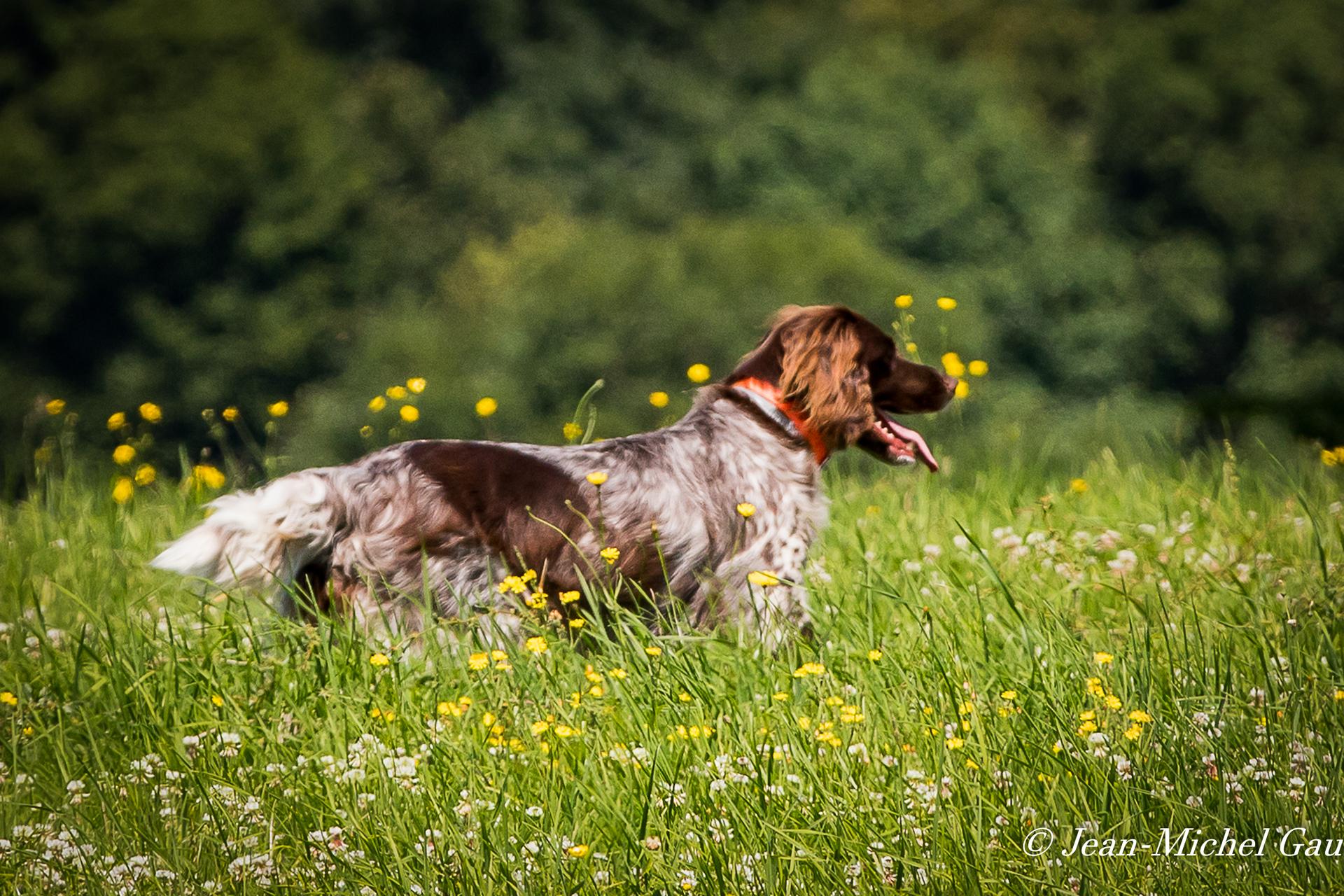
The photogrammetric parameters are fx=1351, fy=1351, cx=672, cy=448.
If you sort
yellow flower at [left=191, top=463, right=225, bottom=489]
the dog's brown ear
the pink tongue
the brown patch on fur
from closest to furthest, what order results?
the brown patch on fur, the dog's brown ear, the pink tongue, yellow flower at [left=191, top=463, right=225, bottom=489]

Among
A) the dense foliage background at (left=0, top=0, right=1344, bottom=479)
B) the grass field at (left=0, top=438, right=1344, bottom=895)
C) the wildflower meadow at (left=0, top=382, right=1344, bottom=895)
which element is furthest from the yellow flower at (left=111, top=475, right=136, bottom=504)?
the dense foliage background at (left=0, top=0, right=1344, bottom=479)

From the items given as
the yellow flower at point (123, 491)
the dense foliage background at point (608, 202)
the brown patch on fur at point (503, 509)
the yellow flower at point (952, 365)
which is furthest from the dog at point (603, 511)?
the dense foliage background at point (608, 202)

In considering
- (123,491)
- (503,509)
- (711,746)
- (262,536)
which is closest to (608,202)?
(123,491)

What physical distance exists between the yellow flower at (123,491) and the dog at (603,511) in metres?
2.41

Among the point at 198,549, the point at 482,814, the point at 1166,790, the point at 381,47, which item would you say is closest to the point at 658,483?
the point at 198,549

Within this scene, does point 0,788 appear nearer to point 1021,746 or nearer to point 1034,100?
point 1021,746

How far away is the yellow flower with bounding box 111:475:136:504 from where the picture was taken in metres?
6.53

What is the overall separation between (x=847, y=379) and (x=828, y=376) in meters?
0.09

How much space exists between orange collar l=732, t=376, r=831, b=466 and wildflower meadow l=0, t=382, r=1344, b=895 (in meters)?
0.52

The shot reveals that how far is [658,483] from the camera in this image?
4.85 metres

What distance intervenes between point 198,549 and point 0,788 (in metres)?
0.95

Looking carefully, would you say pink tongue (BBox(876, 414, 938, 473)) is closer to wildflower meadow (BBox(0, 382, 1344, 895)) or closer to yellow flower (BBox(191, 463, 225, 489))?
wildflower meadow (BBox(0, 382, 1344, 895))

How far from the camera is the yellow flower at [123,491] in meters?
6.53

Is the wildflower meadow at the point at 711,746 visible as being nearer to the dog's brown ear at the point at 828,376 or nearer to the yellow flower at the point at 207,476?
the dog's brown ear at the point at 828,376
